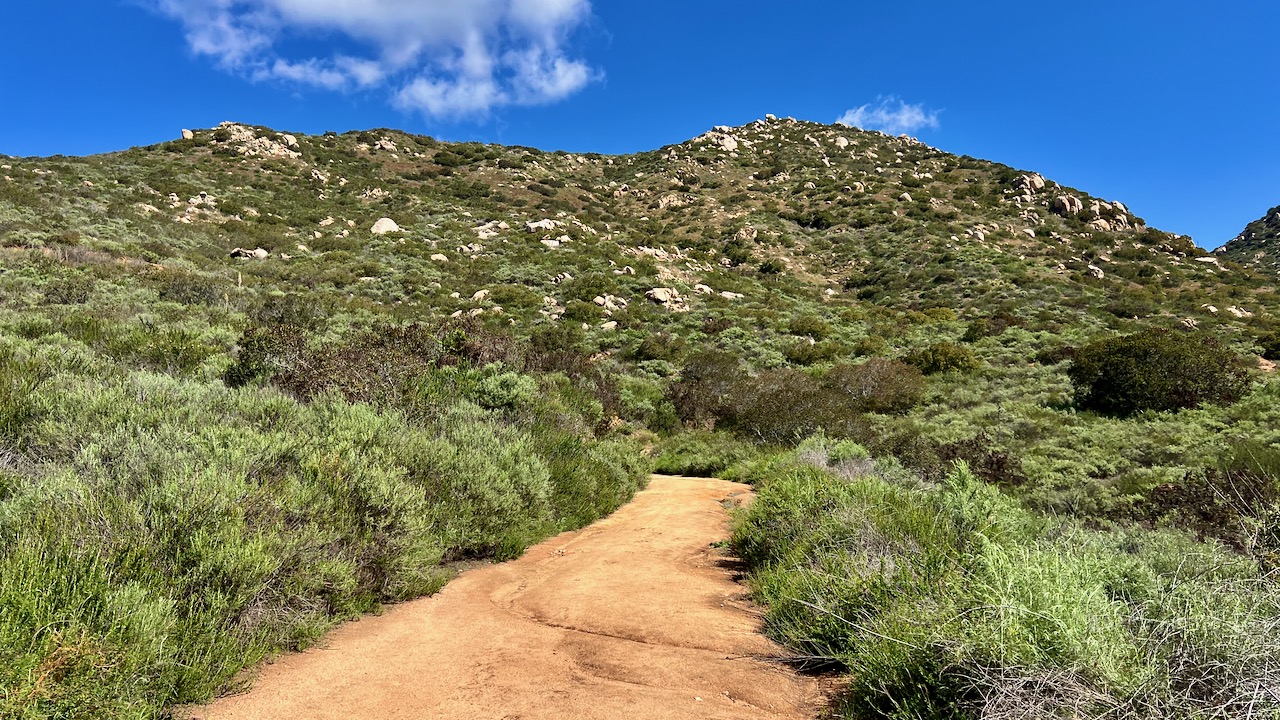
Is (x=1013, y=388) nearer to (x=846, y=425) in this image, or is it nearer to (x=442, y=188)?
(x=846, y=425)

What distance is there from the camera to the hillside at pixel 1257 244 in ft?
139

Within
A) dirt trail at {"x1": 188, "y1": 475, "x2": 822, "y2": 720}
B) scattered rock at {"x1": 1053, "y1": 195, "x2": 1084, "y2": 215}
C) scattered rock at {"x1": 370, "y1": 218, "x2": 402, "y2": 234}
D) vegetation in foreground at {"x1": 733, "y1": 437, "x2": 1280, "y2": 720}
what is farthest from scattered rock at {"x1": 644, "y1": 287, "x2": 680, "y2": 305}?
scattered rock at {"x1": 1053, "y1": 195, "x2": 1084, "y2": 215}

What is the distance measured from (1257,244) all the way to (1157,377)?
176 ft

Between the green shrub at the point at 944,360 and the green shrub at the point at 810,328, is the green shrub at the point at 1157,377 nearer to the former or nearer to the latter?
the green shrub at the point at 944,360

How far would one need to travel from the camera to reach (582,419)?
39.8 feet

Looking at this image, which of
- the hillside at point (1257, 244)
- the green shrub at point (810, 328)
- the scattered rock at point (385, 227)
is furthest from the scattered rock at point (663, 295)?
the hillside at point (1257, 244)

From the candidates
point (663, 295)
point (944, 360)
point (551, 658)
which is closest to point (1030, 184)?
point (944, 360)

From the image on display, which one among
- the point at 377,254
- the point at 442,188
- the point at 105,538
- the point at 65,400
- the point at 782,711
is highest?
the point at 442,188

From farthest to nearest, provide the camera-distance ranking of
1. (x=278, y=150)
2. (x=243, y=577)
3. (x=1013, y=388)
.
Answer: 1. (x=278, y=150)
2. (x=1013, y=388)
3. (x=243, y=577)

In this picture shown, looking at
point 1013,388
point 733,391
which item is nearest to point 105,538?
point 733,391

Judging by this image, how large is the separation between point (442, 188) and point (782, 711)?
4574cm

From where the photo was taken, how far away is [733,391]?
16812 mm

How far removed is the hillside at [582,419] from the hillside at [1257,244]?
1033 cm

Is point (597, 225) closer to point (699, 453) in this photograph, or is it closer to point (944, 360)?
point (944, 360)
